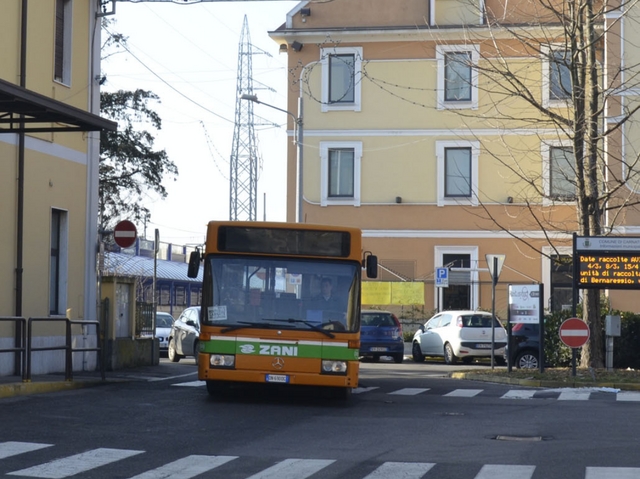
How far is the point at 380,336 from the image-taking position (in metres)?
32.5

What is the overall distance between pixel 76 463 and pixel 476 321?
72.9 ft

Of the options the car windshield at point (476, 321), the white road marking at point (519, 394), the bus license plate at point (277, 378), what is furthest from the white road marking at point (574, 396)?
the car windshield at point (476, 321)

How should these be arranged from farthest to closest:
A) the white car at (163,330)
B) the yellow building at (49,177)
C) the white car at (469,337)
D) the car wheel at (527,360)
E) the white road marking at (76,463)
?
1. the white car at (163,330)
2. the white car at (469,337)
3. the car wheel at (527,360)
4. the yellow building at (49,177)
5. the white road marking at (76,463)

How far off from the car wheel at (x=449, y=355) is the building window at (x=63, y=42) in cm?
1379

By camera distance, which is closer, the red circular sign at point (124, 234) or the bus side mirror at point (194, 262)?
the bus side mirror at point (194, 262)

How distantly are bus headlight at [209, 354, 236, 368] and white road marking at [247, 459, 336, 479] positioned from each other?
220 inches

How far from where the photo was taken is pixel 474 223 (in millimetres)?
40094

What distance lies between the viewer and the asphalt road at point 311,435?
9969mm

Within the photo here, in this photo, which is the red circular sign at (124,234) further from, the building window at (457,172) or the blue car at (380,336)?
the building window at (457,172)

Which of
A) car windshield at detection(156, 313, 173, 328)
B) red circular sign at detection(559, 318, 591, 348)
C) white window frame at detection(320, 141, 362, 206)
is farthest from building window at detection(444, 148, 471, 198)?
red circular sign at detection(559, 318, 591, 348)

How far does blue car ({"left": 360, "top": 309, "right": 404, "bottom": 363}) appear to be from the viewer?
32.3 m

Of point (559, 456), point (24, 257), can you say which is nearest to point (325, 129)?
point (24, 257)

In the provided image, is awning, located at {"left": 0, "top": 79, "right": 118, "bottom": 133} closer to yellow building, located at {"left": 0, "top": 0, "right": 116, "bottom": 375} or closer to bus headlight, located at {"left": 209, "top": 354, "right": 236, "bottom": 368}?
yellow building, located at {"left": 0, "top": 0, "right": 116, "bottom": 375}

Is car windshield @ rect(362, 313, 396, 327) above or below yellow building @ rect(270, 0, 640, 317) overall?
below
